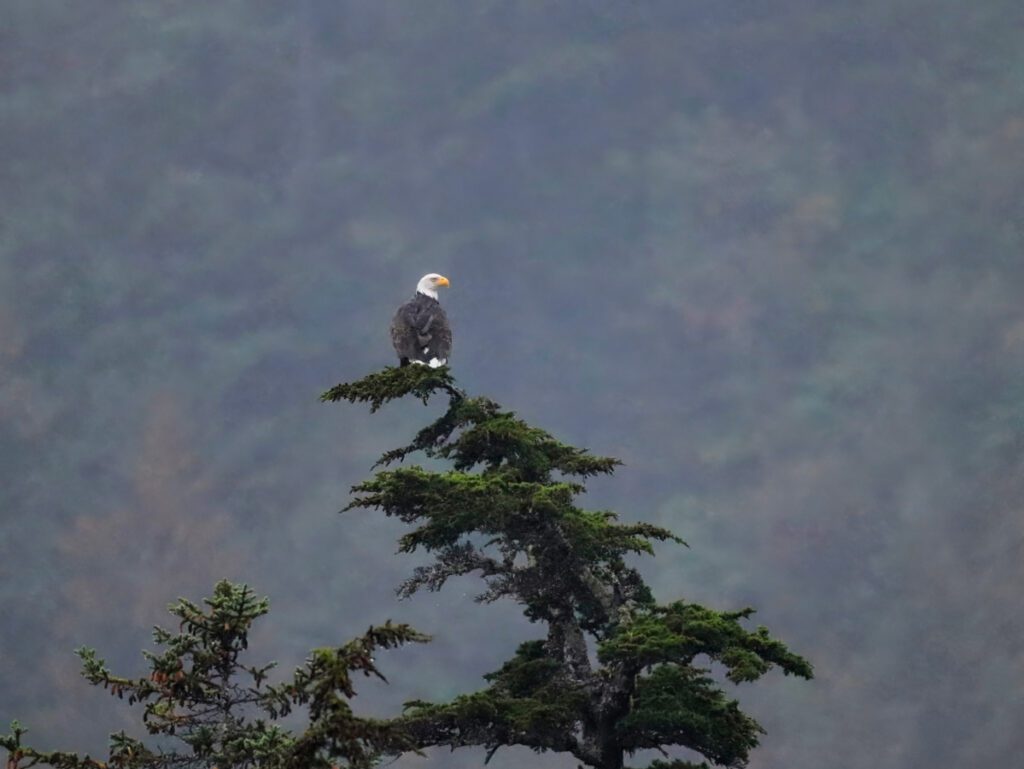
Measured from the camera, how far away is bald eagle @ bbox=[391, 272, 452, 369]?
26500 mm

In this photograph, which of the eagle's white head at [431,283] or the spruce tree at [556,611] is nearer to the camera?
the spruce tree at [556,611]

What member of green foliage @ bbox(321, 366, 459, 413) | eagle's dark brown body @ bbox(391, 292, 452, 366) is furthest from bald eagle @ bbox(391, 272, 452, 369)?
green foliage @ bbox(321, 366, 459, 413)

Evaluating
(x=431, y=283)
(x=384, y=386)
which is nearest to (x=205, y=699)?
(x=384, y=386)

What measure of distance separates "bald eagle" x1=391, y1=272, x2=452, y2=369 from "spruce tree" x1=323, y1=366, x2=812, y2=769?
9.28ft

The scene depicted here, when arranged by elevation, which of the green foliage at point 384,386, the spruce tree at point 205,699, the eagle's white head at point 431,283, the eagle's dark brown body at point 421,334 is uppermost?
the eagle's white head at point 431,283

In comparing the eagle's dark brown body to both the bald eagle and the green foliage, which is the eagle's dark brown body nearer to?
the bald eagle

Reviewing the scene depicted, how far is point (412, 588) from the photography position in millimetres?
22766

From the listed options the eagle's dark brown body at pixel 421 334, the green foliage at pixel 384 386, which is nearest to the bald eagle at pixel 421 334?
the eagle's dark brown body at pixel 421 334

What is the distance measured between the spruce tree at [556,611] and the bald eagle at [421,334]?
2828mm

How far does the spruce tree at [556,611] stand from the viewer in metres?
20.3

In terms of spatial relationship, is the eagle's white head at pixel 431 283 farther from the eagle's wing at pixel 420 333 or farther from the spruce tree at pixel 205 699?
the spruce tree at pixel 205 699

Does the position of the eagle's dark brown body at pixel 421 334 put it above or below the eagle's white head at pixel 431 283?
below

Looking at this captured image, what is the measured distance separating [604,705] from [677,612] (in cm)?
217

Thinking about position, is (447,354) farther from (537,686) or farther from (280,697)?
(280,697)
